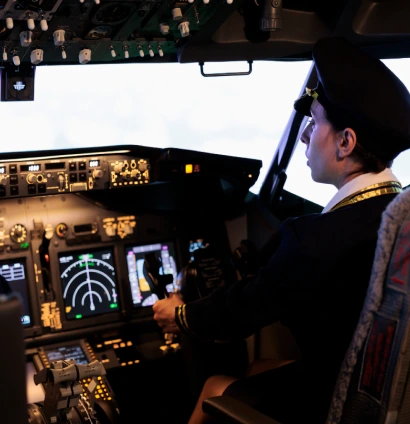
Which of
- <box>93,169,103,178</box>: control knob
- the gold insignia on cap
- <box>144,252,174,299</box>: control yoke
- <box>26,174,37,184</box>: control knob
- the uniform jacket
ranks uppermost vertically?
the gold insignia on cap

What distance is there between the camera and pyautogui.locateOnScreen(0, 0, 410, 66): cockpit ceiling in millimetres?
2463

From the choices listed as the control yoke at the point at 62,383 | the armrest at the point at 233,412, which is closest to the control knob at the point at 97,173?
the control yoke at the point at 62,383

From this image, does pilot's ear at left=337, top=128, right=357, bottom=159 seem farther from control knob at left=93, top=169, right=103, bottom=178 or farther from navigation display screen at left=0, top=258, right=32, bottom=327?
navigation display screen at left=0, top=258, right=32, bottom=327

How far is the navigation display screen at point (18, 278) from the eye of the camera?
312 centimetres

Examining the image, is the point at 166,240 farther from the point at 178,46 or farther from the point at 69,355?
the point at 178,46

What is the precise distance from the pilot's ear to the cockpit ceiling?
0.77 metres

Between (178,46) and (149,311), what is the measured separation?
46.9 inches

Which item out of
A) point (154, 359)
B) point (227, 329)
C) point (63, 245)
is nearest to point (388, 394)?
point (227, 329)

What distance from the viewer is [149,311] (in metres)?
3.34

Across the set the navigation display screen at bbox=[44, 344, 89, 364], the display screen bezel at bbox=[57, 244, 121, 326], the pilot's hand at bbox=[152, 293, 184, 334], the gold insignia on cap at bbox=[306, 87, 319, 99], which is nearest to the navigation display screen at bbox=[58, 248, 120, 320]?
the display screen bezel at bbox=[57, 244, 121, 326]

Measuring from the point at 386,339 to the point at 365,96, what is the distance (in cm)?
67

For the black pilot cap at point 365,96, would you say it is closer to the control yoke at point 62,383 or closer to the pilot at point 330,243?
the pilot at point 330,243

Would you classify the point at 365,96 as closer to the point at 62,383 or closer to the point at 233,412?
the point at 233,412

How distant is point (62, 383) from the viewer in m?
2.19
